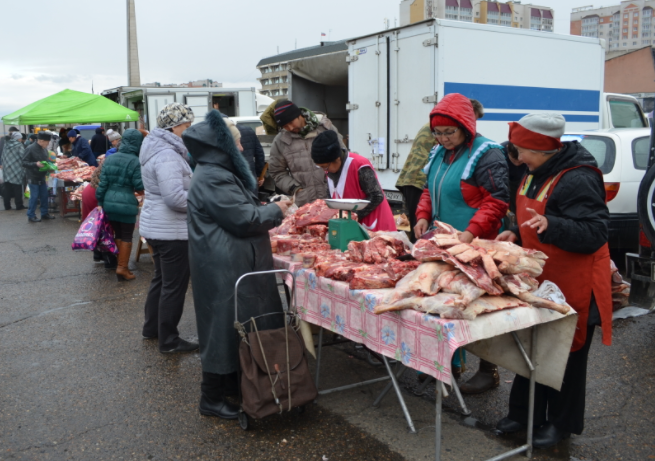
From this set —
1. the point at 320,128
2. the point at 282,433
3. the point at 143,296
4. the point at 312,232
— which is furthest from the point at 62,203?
the point at 282,433

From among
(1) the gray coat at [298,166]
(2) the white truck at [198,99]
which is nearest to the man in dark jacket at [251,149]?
(1) the gray coat at [298,166]

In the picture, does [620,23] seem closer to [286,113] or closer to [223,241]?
[286,113]

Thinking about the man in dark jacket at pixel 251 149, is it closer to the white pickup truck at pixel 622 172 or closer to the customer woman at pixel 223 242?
the customer woman at pixel 223 242

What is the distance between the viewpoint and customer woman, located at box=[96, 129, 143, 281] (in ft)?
24.3

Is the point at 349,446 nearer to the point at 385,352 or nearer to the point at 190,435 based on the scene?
the point at 385,352

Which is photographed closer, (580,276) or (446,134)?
(580,276)

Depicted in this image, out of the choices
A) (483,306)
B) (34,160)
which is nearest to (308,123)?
(483,306)

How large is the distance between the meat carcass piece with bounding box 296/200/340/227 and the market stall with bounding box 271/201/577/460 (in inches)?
41.1

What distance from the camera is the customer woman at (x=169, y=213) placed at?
5.06m

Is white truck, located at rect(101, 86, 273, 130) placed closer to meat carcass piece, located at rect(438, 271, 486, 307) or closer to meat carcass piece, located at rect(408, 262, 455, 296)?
meat carcass piece, located at rect(408, 262, 455, 296)

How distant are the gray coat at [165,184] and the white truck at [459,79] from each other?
4564 millimetres

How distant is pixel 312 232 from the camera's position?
483 centimetres

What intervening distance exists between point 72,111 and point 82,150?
53.2 inches

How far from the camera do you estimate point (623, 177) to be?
7.21m
